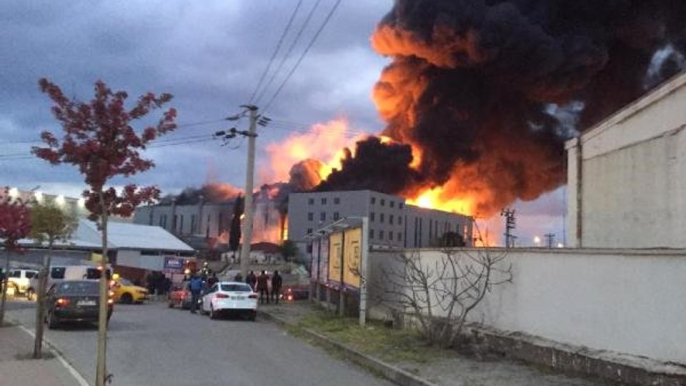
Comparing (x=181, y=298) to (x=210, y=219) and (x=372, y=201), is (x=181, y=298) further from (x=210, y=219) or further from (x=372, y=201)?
(x=210, y=219)

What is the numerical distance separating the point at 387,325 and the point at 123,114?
11.6m

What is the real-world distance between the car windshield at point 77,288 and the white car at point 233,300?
4447 millimetres

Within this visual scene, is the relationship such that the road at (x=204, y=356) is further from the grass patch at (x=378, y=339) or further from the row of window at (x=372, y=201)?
the row of window at (x=372, y=201)

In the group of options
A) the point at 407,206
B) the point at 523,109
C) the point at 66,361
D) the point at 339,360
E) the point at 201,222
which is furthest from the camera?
the point at 201,222

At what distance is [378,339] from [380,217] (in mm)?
75471

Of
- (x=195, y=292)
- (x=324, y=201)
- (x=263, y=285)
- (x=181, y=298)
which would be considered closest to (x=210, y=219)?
(x=324, y=201)

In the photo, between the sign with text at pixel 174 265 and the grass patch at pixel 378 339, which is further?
the sign with text at pixel 174 265

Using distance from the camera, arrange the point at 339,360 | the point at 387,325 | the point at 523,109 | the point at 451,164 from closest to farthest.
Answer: the point at 339,360
the point at 387,325
the point at 523,109
the point at 451,164

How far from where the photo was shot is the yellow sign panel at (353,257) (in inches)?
755

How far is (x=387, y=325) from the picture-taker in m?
18.0

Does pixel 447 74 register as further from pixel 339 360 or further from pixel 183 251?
pixel 339 360

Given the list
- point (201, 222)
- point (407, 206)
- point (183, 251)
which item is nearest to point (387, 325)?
point (183, 251)

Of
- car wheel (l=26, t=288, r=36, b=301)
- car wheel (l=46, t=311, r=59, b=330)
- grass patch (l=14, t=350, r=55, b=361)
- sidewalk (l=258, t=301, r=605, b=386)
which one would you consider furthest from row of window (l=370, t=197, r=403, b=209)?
grass patch (l=14, t=350, r=55, b=361)

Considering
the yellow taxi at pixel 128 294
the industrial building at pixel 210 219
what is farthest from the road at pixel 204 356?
the industrial building at pixel 210 219
